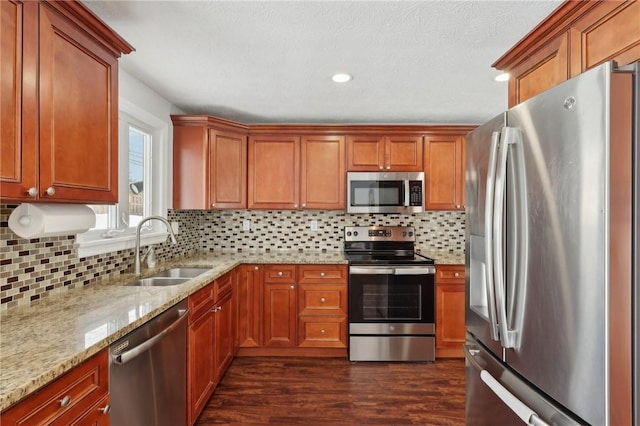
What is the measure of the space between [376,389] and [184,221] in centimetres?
235

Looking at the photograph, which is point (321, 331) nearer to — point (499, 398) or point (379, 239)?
point (379, 239)

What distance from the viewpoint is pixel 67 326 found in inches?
50.5

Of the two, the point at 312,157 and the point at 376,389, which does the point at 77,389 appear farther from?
the point at 312,157

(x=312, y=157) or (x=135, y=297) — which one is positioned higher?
(x=312, y=157)

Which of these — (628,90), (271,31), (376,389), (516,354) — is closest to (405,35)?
(271,31)

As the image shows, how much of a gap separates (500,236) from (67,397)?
1.48 m

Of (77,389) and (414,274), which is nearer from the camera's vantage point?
(77,389)

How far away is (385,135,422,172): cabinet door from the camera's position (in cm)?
342

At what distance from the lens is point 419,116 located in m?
3.36

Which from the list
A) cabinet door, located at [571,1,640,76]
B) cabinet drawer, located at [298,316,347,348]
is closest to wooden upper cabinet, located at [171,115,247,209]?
cabinet drawer, located at [298,316,347,348]

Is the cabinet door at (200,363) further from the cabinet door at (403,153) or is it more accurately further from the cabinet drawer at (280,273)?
the cabinet door at (403,153)

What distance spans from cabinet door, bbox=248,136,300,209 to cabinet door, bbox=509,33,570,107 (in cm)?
216

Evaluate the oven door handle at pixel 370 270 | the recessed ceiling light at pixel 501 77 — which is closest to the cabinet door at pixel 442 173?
the oven door handle at pixel 370 270

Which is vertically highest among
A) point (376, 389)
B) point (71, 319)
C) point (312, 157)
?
point (312, 157)
